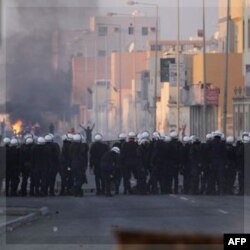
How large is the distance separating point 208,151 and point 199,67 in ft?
148

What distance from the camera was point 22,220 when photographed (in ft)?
55.9

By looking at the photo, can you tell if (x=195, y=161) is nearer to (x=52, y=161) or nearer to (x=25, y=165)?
(x=52, y=161)

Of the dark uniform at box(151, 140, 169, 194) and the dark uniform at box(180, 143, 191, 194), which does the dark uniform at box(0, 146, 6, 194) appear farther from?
the dark uniform at box(180, 143, 191, 194)

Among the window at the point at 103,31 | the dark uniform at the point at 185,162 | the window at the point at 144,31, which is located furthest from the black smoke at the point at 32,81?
the window at the point at 144,31

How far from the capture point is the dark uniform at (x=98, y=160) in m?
26.2

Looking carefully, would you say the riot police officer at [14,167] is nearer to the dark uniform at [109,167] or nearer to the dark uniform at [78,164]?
the dark uniform at [78,164]

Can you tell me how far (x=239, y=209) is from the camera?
20484 mm

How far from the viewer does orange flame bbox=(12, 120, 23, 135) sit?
3980 centimetres

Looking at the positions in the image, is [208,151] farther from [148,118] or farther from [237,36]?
[148,118]

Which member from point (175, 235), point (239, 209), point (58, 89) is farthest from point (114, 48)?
point (175, 235)

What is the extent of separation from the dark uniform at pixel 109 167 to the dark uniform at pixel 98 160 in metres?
0.20

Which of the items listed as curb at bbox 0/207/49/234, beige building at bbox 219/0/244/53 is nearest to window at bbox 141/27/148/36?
beige building at bbox 219/0/244/53

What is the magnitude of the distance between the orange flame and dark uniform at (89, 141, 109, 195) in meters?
12.7

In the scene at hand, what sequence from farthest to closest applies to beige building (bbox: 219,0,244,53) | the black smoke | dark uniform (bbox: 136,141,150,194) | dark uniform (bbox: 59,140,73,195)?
beige building (bbox: 219,0,244,53) < the black smoke < dark uniform (bbox: 136,141,150,194) < dark uniform (bbox: 59,140,73,195)
